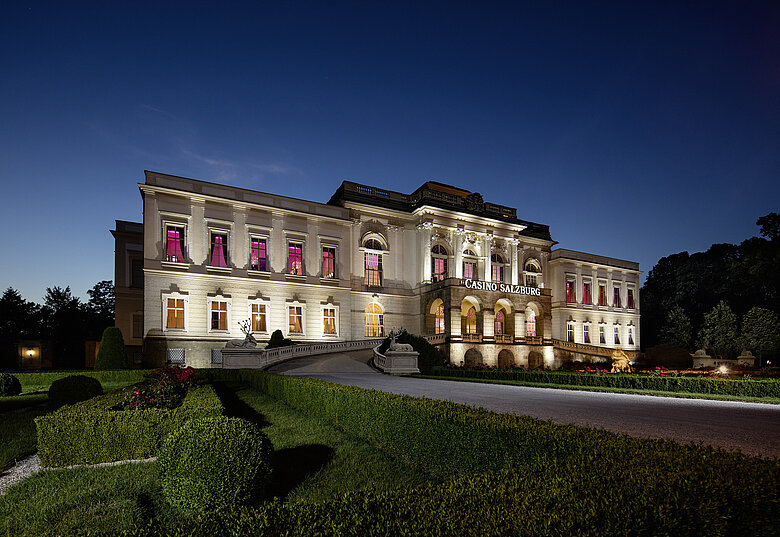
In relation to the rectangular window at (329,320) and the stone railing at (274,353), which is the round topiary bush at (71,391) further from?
the rectangular window at (329,320)

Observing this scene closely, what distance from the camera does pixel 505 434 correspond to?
5746mm

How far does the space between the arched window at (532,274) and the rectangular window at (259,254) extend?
30.0m

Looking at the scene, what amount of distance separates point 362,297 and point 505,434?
34.8 metres

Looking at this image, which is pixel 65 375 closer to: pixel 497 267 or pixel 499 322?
pixel 499 322

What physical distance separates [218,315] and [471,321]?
79.8 ft

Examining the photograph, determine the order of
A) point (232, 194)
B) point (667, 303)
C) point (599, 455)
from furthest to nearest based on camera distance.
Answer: point (667, 303)
point (232, 194)
point (599, 455)

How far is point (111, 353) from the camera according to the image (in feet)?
83.7

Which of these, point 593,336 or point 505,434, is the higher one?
point 505,434

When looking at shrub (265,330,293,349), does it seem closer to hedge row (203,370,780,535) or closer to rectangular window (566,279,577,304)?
hedge row (203,370,780,535)

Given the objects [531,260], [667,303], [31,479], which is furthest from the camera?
[667,303]

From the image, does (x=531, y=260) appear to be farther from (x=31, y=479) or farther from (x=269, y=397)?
(x=31, y=479)

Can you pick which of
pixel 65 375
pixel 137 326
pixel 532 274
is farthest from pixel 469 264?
pixel 65 375

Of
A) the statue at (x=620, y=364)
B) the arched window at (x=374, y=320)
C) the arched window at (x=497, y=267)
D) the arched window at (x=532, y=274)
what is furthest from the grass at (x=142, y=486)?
the arched window at (x=532, y=274)

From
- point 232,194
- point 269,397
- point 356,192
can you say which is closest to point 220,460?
point 269,397
